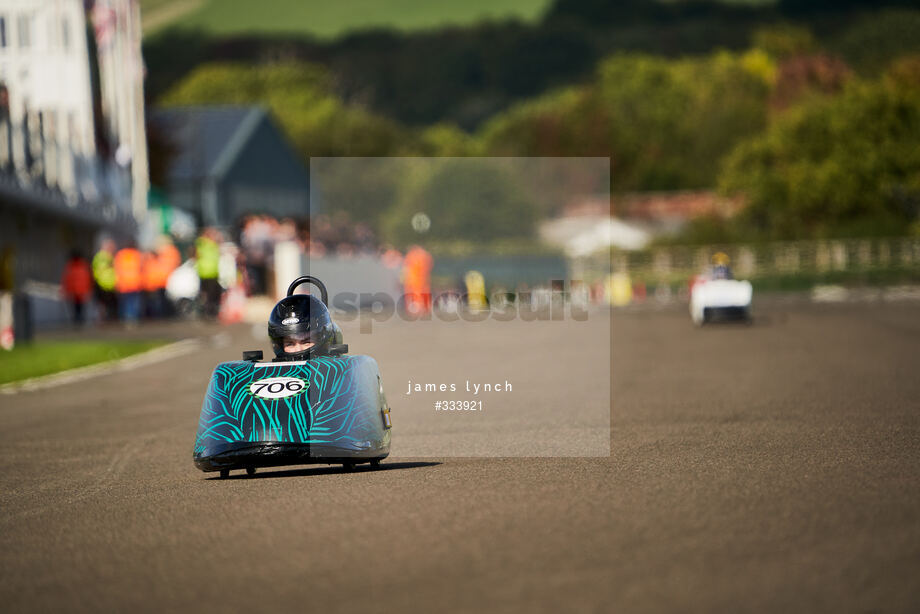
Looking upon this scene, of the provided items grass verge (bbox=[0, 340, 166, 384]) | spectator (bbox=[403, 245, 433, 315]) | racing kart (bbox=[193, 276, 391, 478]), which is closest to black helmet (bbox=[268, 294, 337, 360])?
racing kart (bbox=[193, 276, 391, 478])

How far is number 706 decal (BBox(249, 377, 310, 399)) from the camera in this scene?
928 centimetres

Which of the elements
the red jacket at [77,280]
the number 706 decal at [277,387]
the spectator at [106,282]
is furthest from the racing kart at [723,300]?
the number 706 decal at [277,387]

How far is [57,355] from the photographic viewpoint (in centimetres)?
2439

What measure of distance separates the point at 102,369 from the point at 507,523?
15.3m

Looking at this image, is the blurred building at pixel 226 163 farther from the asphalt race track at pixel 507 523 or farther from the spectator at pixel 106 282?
the asphalt race track at pixel 507 523

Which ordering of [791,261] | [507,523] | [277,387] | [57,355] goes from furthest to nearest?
1. [791,261]
2. [57,355]
3. [277,387]
4. [507,523]

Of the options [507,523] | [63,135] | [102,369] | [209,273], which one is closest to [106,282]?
[209,273]

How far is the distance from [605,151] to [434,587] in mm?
101421

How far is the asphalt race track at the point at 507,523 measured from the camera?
5777 mm

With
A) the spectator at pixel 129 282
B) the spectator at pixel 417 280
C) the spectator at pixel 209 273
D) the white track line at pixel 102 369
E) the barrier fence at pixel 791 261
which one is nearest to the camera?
the white track line at pixel 102 369

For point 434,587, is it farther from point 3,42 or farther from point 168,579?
point 3,42

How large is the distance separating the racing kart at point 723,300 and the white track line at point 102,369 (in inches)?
382

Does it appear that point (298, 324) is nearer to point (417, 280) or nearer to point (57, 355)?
point (57, 355)

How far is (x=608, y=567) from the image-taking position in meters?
6.11
